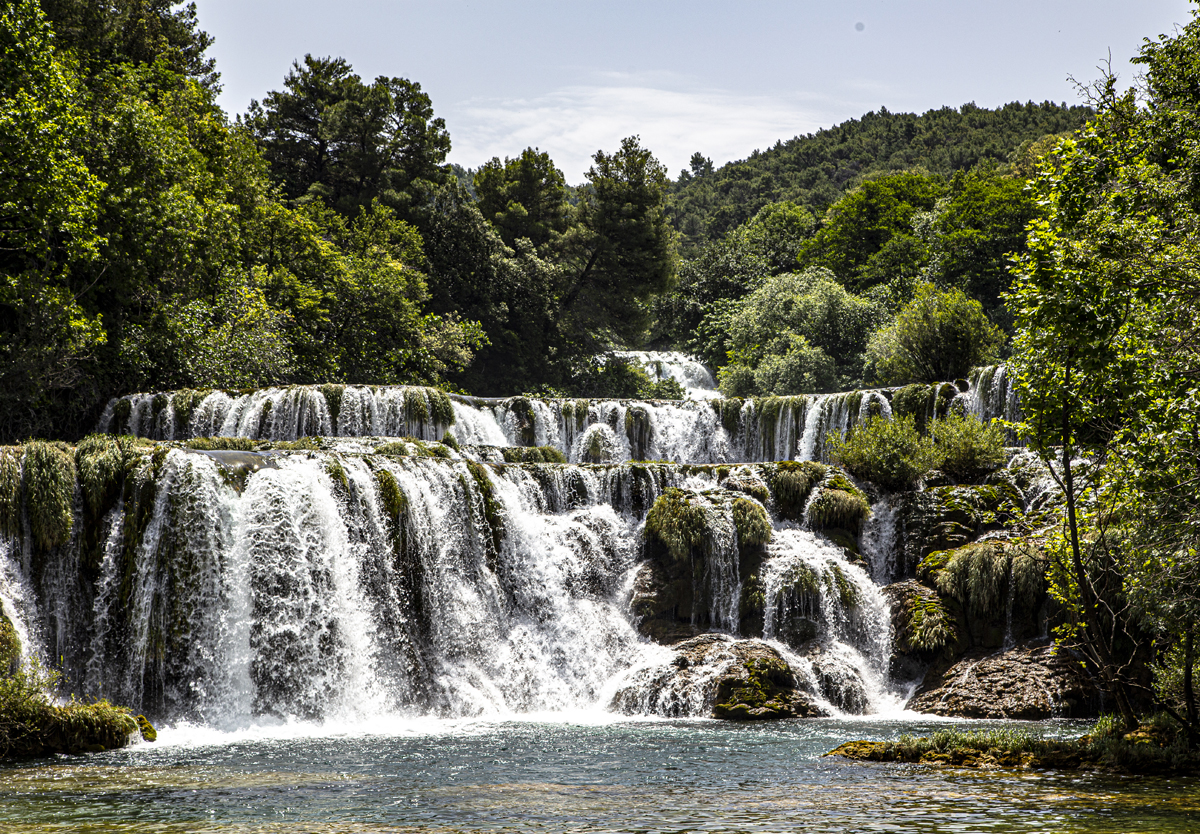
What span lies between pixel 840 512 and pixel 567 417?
33.2 feet

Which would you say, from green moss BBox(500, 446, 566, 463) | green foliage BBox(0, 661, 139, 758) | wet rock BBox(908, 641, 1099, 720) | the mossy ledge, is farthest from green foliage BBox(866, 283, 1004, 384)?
green foliage BBox(0, 661, 139, 758)

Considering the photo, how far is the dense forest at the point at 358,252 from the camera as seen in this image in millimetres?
22281

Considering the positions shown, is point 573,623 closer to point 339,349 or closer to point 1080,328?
point 1080,328

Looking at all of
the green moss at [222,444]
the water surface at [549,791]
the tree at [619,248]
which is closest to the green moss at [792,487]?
the water surface at [549,791]

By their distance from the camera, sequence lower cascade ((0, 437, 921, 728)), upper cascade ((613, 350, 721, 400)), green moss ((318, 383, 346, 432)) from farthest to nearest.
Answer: upper cascade ((613, 350, 721, 400)) < green moss ((318, 383, 346, 432)) < lower cascade ((0, 437, 921, 728))

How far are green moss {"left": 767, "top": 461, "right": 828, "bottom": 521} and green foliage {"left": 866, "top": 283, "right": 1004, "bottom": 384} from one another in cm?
1328

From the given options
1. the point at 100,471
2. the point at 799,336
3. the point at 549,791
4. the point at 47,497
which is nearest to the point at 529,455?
the point at 100,471

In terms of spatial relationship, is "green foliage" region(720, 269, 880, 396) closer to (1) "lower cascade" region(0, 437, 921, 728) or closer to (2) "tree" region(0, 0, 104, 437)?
(1) "lower cascade" region(0, 437, 921, 728)

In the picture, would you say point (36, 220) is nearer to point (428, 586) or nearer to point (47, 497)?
point (47, 497)

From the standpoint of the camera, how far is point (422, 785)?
1015 centimetres

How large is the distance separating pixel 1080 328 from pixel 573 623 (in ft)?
41.5

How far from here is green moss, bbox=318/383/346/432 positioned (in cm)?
2530

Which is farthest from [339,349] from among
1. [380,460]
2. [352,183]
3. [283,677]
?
[283,677]

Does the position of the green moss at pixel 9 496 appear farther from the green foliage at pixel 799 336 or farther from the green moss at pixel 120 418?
the green foliage at pixel 799 336
